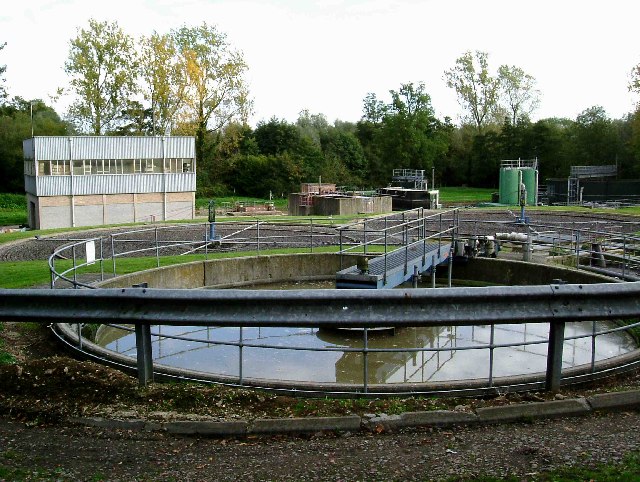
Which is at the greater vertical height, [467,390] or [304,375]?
[467,390]

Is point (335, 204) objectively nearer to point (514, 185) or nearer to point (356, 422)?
point (514, 185)

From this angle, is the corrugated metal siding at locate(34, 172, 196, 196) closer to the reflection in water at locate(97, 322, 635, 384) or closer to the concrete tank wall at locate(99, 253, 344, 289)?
the concrete tank wall at locate(99, 253, 344, 289)

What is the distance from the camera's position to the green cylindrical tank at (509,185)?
188ft

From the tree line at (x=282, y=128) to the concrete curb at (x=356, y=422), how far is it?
57.6m

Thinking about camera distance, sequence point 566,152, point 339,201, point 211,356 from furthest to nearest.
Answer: point 566,152 < point 339,201 < point 211,356

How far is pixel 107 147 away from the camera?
47812mm

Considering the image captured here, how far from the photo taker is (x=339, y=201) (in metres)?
49.0

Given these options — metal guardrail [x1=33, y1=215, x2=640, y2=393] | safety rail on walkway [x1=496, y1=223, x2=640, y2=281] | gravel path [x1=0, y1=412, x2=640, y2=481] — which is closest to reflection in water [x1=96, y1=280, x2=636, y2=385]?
safety rail on walkway [x1=496, y1=223, x2=640, y2=281]

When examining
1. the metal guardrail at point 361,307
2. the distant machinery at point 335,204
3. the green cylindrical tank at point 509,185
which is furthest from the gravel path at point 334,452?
the green cylindrical tank at point 509,185

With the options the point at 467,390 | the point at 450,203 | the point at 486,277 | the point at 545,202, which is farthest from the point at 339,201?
the point at 467,390

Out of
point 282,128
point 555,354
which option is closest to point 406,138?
point 282,128

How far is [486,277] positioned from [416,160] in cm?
6066

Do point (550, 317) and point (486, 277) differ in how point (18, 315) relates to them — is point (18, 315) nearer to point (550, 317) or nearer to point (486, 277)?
point (550, 317)

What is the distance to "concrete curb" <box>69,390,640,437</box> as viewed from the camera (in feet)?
16.2
